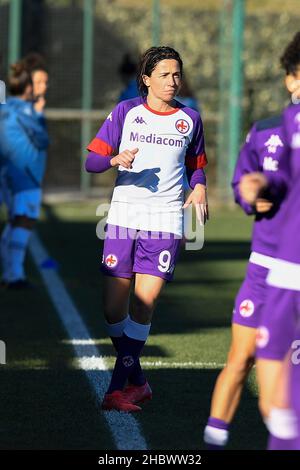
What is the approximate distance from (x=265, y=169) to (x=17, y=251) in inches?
279

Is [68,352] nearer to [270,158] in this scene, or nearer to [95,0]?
[270,158]

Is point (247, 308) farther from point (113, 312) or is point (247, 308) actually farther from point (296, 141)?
point (113, 312)

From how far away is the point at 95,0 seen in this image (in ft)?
80.1

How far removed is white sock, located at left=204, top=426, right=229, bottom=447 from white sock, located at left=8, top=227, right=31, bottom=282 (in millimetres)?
6795

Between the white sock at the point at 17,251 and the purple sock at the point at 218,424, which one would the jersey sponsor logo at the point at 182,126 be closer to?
the purple sock at the point at 218,424

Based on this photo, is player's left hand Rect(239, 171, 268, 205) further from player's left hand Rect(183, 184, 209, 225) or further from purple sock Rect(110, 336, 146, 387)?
purple sock Rect(110, 336, 146, 387)

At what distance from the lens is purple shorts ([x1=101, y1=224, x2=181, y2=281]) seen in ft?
23.5

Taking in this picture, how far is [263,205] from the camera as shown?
5.46 meters

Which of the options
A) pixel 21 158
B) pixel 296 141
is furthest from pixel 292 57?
pixel 21 158

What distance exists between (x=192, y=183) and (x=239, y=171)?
5.40 feet

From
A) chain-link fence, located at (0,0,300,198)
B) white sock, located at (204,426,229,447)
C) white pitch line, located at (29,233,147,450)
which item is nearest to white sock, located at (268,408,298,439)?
white sock, located at (204,426,229,447)

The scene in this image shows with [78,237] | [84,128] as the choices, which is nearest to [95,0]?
[84,128]

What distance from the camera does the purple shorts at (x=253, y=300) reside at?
575 centimetres

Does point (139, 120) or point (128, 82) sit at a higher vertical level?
point (139, 120)
